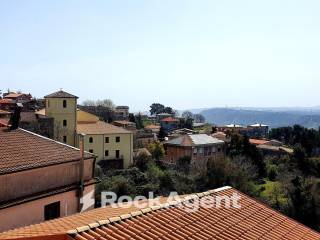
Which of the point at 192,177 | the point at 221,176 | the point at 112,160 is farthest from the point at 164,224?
the point at 112,160

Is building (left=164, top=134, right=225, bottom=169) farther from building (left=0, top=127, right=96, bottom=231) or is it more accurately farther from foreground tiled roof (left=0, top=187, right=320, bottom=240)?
foreground tiled roof (left=0, top=187, right=320, bottom=240)

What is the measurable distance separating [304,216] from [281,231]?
84.2 feet

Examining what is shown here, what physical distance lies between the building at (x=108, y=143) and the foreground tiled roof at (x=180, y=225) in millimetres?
41846

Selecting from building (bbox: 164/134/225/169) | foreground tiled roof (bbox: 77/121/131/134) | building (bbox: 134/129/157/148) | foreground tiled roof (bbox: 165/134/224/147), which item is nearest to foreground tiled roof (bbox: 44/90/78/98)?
foreground tiled roof (bbox: 77/121/131/134)

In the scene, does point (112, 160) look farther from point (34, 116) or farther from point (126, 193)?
point (126, 193)

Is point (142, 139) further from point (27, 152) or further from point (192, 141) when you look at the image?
point (27, 152)

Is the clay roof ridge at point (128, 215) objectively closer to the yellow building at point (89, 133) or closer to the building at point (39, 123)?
the building at point (39, 123)

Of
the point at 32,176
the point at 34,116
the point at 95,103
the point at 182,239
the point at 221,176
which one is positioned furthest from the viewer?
the point at 95,103

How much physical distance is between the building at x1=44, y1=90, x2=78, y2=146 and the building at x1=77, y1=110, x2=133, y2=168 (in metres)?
2.73

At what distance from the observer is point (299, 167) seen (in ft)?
194

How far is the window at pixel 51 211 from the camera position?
12414 millimetres

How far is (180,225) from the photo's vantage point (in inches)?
300

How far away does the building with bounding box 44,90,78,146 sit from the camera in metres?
47.0

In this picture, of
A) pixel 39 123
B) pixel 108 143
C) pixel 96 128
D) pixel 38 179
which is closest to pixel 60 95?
pixel 39 123
